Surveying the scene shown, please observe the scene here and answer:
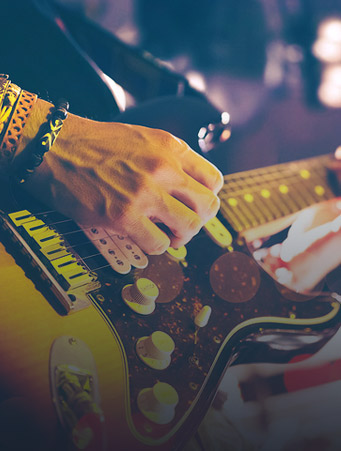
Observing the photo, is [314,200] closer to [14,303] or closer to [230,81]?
[230,81]

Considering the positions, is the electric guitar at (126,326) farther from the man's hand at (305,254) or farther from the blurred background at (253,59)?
the blurred background at (253,59)

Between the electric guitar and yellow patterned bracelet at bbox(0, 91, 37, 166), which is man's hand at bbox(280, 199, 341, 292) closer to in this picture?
the electric guitar

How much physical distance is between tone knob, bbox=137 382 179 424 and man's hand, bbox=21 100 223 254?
0.62 feet

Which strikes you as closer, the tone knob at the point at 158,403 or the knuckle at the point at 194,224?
the tone knob at the point at 158,403

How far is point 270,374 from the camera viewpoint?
0.51 meters

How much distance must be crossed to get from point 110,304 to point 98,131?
0.28m

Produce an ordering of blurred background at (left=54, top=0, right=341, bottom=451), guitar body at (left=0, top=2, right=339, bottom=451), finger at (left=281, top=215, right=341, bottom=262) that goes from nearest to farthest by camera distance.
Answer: guitar body at (left=0, top=2, right=339, bottom=451), finger at (left=281, top=215, right=341, bottom=262), blurred background at (left=54, top=0, right=341, bottom=451)

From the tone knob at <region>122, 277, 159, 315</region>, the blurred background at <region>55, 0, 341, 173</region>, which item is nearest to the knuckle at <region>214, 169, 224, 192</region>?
the blurred background at <region>55, 0, 341, 173</region>

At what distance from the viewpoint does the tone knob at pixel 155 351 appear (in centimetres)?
45

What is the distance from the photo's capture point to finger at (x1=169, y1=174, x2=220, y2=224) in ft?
1.86

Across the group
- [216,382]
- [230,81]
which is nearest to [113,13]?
[230,81]

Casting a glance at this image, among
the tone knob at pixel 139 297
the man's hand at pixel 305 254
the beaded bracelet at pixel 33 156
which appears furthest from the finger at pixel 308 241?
the beaded bracelet at pixel 33 156

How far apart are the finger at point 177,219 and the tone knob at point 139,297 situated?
3.7 inches

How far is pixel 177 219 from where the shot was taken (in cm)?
55
